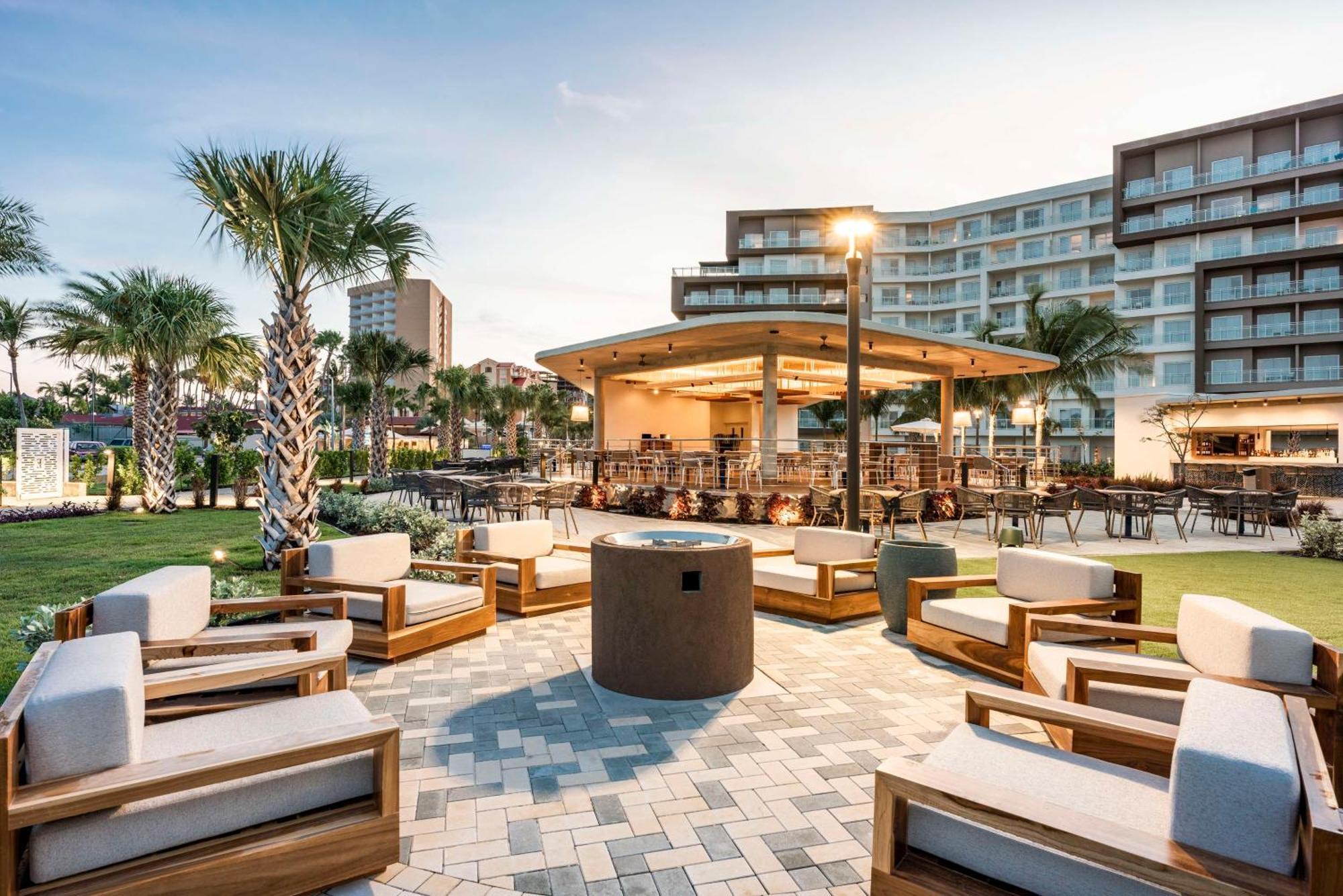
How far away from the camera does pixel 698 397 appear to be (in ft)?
88.8

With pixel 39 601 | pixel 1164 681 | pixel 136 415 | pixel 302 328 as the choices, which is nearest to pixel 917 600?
pixel 1164 681

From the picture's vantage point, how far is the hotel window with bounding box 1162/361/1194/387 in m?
37.4

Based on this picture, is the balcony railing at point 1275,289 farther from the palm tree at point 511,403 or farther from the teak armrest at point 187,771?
the teak armrest at point 187,771

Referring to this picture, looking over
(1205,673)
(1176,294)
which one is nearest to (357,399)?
(1205,673)

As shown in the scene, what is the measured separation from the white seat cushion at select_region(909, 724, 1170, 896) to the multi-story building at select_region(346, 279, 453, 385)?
108 meters

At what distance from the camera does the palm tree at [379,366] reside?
79.4 ft

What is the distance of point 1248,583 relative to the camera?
8.24m

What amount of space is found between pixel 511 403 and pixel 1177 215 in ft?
134

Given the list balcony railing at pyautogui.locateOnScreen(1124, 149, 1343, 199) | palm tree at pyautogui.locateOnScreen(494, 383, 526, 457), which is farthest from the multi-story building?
balcony railing at pyautogui.locateOnScreen(1124, 149, 1343, 199)

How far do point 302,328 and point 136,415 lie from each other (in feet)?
38.2

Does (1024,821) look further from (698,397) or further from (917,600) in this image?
(698,397)

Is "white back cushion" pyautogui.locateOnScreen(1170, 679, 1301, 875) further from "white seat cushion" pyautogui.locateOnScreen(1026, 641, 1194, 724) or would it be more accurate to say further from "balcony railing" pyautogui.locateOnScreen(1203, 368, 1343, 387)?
"balcony railing" pyautogui.locateOnScreen(1203, 368, 1343, 387)

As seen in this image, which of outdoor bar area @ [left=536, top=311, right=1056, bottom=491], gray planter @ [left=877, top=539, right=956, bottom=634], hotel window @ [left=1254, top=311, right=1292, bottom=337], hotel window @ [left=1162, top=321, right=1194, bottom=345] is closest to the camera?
gray planter @ [left=877, top=539, right=956, bottom=634]

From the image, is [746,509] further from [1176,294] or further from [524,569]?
[1176,294]
